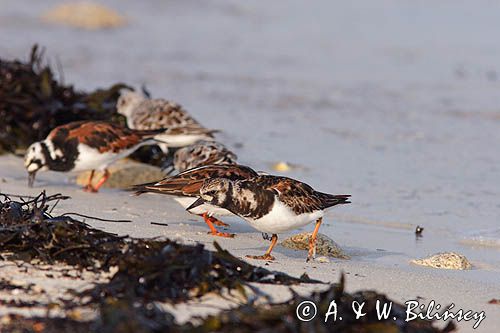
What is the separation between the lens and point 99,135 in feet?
19.1

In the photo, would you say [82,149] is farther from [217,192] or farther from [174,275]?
[174,275]

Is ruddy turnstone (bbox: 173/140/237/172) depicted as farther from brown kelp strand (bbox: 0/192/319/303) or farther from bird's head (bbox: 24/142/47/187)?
brown kelp strand (bbox: 0/192/319/303)

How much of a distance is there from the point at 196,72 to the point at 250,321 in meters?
8.17

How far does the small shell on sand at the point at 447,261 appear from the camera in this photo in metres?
4.11

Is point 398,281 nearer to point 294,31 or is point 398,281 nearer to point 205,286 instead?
point 205,286

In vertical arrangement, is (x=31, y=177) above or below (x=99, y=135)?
below

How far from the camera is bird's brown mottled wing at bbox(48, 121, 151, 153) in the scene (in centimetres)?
578

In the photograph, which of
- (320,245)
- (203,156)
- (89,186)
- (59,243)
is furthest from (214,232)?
(89,186)

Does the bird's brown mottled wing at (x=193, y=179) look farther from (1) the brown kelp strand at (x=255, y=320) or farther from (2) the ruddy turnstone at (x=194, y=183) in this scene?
(1) the brown kelp strand at (x=255, y=320)

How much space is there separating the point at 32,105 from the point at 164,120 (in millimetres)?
1009

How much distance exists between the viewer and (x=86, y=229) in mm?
3396

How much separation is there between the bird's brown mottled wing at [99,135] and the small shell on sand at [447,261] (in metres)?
2.45

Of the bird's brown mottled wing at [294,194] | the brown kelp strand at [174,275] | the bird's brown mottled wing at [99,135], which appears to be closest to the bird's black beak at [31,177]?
the bird's brown mottled wing at [99,135]

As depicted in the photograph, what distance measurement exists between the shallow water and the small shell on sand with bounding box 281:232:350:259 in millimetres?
191
